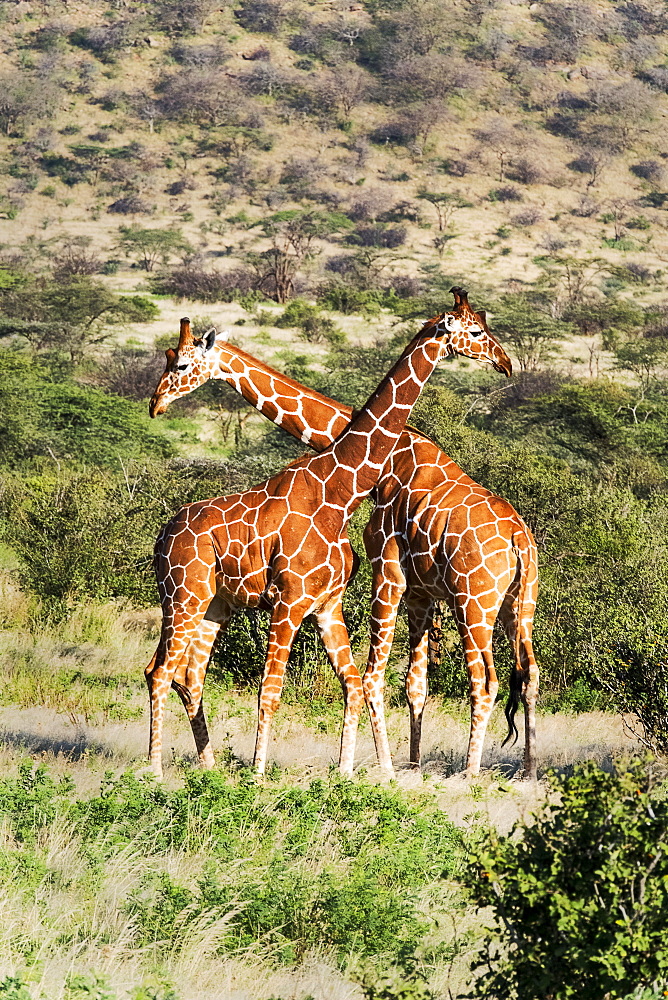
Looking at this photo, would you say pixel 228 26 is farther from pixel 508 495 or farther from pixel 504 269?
pixel 508 495

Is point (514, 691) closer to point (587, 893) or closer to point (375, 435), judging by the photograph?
→ point (375, 435)

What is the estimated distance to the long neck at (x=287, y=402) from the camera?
28.3 feet

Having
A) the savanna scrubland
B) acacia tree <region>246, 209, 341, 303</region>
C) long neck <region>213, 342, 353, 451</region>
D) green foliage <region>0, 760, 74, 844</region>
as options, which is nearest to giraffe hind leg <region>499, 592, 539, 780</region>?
the savanna scrubland

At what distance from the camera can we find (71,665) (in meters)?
11.9

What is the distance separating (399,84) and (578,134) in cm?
1444

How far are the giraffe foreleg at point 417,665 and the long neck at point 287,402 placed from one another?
1.45 m

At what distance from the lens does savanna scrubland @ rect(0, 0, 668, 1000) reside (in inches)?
200

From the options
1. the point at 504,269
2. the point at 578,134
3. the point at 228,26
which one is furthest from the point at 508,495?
the point at 228,26

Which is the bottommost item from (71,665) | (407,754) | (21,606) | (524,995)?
(21,606)

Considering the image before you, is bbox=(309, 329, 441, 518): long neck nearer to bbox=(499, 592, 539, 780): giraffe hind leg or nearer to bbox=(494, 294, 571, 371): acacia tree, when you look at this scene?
bbox=(499, 592, 539, 780): giraffe hind leg

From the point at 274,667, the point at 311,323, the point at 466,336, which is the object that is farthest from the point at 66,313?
the point at 274,667

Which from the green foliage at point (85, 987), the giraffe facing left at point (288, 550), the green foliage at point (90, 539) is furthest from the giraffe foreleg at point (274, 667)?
the green foliage at point (90, 539)

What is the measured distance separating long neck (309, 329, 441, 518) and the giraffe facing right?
45 cm

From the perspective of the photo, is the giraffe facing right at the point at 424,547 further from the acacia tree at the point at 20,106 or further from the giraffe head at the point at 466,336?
the acacia tree at the point at 20,106
